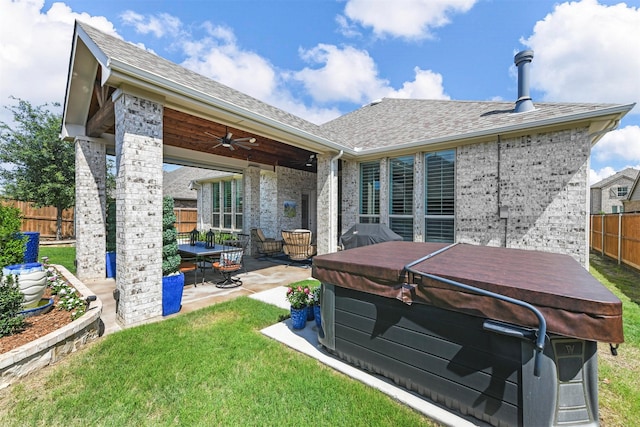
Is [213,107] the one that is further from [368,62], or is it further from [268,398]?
[368,62]

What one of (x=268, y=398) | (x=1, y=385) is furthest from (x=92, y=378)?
(x=268, y=398)

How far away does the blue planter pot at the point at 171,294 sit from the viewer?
180 inches

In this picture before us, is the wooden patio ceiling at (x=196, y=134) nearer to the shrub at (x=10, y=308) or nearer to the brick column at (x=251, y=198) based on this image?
the brick column at (x=251, y=198)

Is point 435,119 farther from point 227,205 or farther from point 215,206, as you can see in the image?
point 215,206

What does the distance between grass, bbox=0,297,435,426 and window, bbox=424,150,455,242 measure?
5.79 m

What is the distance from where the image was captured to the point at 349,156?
8.77m

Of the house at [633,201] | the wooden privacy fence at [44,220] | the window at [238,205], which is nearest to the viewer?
the wooden privacy fence at [44,220]

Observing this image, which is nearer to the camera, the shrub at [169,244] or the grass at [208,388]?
the grass at [208,388]

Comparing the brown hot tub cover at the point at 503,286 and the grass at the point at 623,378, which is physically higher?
the brown hot tub cover at the point at 503,286

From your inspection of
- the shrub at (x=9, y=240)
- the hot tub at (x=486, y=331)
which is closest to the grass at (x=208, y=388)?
the hot tub at (x=486, y=331)

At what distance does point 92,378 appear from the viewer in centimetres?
290

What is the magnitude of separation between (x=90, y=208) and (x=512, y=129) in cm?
1073

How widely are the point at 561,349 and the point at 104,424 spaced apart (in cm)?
383

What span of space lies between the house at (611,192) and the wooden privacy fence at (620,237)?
81.6 feet
